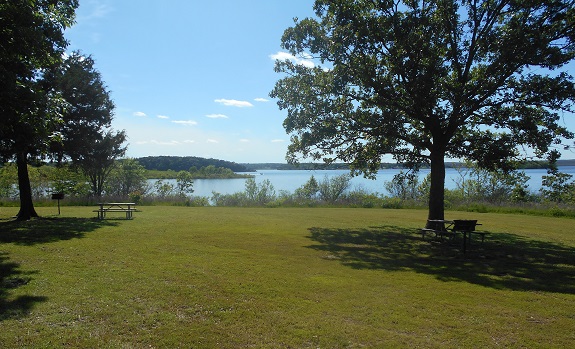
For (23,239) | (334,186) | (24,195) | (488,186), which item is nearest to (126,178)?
(334,186)

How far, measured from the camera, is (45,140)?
9.89 metres

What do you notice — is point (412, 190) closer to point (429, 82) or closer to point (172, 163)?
point (429, 82)

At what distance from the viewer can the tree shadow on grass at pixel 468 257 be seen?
7148 mm

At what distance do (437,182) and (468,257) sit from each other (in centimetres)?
401

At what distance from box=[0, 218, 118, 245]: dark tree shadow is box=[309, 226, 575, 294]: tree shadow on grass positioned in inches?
264

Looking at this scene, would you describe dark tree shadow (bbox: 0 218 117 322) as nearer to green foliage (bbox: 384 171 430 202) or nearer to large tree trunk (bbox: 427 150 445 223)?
large tree trunk (bbox: 427 150 445 223)

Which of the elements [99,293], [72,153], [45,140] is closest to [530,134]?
[99,293]

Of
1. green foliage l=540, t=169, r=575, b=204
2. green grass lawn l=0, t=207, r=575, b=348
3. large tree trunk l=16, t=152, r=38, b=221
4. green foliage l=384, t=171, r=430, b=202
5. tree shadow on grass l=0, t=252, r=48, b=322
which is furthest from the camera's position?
green foliage l=384, t=171, r=430, b=202

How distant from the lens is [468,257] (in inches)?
361

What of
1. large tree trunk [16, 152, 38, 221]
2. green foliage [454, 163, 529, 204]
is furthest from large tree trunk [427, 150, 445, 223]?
green foliage [454, 163, 529, 204]

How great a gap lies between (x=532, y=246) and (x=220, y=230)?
30.2ft

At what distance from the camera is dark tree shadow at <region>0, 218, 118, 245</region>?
9.43m

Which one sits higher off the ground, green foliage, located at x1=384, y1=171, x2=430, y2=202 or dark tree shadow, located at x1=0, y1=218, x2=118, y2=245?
green foliage, located at x1=384, y1=171, x2=430, y2=202

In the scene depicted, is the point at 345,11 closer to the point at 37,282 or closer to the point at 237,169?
the point at 37,282
